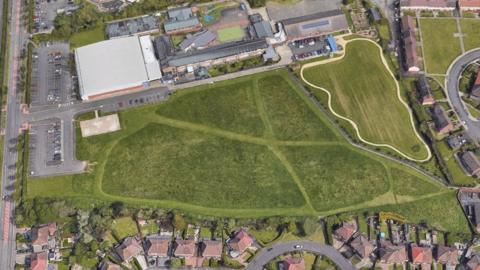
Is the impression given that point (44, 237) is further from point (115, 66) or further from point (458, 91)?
point (458, 91)

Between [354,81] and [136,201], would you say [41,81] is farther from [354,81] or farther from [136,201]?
[354,81]

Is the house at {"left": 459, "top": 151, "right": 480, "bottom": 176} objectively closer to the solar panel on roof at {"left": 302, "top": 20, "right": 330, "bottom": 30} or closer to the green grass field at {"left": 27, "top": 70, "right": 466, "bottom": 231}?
the green grass field at {"left": 27, "top": 70, "right": 466, "bottom": 231}

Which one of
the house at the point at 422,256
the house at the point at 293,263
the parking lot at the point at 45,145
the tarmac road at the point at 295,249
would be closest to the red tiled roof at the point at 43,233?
the parking lot at the point at 45,145

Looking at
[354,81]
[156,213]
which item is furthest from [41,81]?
[354,81]

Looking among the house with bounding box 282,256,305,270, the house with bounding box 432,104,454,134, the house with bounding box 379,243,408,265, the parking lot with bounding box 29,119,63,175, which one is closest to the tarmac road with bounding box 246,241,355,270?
the house with bounding box 282,256,305,270

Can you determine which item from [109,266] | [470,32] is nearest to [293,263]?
[109,266]

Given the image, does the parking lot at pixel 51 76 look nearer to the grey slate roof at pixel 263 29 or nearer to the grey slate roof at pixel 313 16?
the grey slate roof at pixel 263 29
